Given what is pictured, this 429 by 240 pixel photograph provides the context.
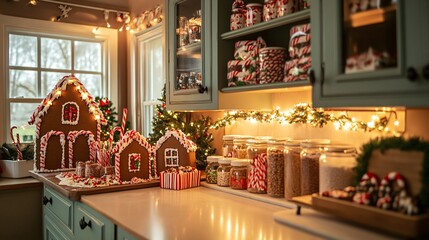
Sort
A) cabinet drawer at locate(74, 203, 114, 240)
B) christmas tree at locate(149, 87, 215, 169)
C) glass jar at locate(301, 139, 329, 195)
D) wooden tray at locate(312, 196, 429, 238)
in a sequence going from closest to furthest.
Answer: wooden tray at locate(312, 196, 429, 238) < glass jar at locate(301, 139, 329, 195) < cabinet drawer at locate(74, 203, 114, 240) < christmas tree at locate(149, 87, 215, 169)

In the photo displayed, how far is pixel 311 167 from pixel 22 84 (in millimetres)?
2825

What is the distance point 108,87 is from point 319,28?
9.36 ft

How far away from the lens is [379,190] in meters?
1.13

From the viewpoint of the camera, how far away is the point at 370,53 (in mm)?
1171

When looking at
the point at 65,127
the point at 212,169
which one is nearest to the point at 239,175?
the point at 212,169

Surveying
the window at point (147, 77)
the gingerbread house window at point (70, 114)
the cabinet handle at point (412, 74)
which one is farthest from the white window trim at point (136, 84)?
the cabinet handle at point (412, 74)

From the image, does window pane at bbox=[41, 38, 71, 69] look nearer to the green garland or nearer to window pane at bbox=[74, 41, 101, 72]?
window pane at bbox=[74, 41, 101, 72]

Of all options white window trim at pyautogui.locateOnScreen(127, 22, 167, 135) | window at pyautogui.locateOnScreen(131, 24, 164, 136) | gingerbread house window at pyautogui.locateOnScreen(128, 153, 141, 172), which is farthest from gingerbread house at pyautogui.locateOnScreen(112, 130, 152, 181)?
white window trim at pyautogui.locateOnScreen(127, 22, 167, 135)

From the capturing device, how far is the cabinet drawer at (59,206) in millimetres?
2113

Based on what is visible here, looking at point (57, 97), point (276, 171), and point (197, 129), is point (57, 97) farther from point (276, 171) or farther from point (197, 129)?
point (276, 171)

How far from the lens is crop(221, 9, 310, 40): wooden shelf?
1.44 metres

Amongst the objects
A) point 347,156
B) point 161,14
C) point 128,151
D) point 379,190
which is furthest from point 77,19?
point 379,190

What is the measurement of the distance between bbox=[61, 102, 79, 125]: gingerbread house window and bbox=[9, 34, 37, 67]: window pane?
0.90 meters

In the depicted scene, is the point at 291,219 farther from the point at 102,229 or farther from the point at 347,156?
the point at 102,229
